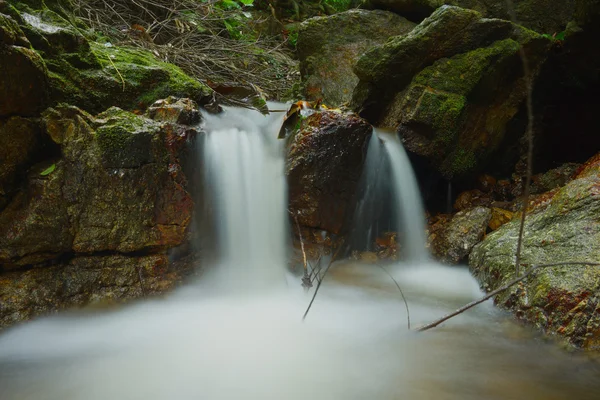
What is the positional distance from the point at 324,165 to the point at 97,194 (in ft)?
7.64

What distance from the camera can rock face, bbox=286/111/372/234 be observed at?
424 centimetres

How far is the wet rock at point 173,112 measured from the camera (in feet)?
12.8

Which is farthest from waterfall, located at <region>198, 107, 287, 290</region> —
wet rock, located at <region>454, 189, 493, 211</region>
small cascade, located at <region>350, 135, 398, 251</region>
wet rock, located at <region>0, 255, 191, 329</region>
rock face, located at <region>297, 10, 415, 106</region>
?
wet rock, located at <region>454, 189, 493, 211</region>

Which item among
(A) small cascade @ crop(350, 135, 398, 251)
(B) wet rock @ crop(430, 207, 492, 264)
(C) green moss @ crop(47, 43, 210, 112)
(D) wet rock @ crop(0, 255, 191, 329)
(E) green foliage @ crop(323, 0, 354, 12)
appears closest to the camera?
(D) wet rock @ crop(0, 255, 191, 329)

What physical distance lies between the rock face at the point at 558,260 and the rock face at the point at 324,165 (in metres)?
1.67

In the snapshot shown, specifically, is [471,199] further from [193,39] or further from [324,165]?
[193,39]

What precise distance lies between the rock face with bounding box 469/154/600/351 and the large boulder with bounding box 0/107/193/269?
3.10 meters

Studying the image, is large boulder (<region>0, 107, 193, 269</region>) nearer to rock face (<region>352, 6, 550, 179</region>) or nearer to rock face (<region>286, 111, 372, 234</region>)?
rock face (<region>286, 111, 372, 234</region>)

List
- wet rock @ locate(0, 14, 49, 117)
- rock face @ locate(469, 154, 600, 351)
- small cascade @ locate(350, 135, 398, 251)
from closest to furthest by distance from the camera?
rock face @ locate(469, 154, 600, 351) < wet rock @ locate(0, 14, 49, 117) < small cascade @ locate(350, 135, 398, 251)

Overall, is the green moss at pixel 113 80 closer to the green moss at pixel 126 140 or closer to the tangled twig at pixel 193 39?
the green moss at pixel 126 140

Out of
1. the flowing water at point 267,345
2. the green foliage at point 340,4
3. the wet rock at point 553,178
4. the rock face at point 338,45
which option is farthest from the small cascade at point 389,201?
the green foliage at point 340,4

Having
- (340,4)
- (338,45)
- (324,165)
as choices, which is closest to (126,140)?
(324,165)

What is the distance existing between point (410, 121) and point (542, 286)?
9.04ft

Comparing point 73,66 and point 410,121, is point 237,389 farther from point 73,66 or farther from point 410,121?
point 410,121
